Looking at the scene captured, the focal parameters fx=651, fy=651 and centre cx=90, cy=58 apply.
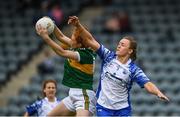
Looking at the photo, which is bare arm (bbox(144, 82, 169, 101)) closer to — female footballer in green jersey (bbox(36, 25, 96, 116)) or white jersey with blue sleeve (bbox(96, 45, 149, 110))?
white jersey with blue sleeve (bbox(96, 45, 149, 110))

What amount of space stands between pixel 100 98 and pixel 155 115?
265 inches

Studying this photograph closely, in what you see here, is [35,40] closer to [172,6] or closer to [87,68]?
[172,6]

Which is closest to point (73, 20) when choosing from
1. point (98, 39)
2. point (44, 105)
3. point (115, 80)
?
point (115, 80)

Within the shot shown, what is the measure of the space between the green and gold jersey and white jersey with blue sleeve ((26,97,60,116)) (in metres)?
1.29

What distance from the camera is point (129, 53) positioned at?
881 cm

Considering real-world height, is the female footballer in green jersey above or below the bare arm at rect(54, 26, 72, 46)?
below

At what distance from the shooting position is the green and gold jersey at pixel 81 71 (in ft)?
29.9

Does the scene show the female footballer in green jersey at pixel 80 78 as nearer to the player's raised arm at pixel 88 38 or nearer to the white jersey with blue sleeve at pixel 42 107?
the player's raised arm at pixel 88 38

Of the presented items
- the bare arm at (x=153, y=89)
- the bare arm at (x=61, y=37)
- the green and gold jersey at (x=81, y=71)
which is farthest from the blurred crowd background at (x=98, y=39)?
the bare arm at (x=153, y=89)

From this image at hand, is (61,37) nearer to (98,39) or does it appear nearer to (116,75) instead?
(116,75)

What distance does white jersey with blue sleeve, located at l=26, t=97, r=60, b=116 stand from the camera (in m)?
10.4

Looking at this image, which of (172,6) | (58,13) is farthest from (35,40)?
(172,6)

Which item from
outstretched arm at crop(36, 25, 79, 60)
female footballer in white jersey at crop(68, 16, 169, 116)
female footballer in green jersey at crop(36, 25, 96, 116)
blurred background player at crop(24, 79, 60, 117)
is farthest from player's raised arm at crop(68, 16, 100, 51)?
blurred background player at crop(24, 79, 60, 117)

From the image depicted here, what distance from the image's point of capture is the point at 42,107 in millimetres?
10477
